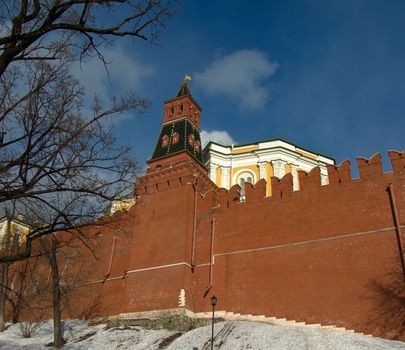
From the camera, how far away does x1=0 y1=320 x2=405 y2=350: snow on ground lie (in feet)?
47.7

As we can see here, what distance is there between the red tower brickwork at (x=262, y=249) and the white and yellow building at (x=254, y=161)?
7.42 m

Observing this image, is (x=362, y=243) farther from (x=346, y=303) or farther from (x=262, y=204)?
(x=262, y=204)

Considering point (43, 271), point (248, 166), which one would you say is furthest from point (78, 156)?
point (248, 166)

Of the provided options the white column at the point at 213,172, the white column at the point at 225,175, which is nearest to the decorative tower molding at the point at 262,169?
the white column at the point at 225,175

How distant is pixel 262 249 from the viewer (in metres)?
19.5

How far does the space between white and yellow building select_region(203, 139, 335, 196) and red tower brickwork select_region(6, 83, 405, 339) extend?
7424mm

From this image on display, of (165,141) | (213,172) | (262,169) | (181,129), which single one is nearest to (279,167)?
(262,169)

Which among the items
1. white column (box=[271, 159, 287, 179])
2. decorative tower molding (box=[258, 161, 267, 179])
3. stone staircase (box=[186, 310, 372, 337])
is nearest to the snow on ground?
stone staircase (box=[186, 310, 372, 337])

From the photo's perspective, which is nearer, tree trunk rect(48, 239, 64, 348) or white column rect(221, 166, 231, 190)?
tree trunk rect(48, 239, 64, 348)

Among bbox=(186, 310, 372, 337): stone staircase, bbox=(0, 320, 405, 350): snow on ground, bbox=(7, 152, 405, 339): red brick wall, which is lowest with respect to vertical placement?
bbox=(0, 320, 405, 350): snow on ground

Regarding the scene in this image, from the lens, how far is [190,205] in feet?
72.9

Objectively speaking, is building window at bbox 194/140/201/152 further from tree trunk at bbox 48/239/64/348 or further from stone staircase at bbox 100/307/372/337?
tree trunk at bbox 48/239/64/348

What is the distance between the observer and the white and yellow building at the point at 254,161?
1257 inches

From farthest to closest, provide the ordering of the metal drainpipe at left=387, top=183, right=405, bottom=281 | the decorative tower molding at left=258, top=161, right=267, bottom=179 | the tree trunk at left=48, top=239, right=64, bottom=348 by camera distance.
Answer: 1. the decorative tower molding at left=258, top=161, right=267, bottom=179
2. the tree trunk at left=48, top=239, right=64, bottom=348
3. the metal drainpipe at left=387, top=183, right=405, bottom=281
